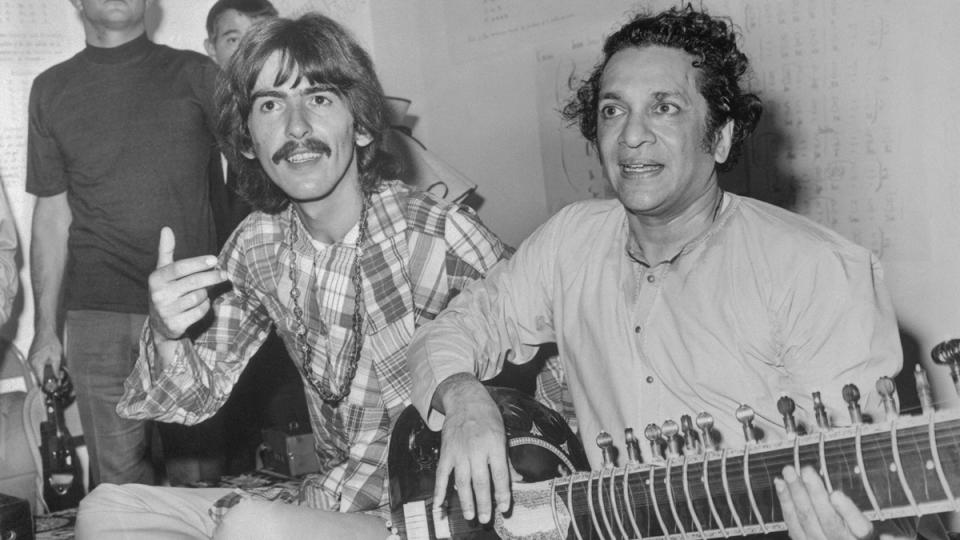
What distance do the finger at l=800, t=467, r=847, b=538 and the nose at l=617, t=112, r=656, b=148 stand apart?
2.56 ft

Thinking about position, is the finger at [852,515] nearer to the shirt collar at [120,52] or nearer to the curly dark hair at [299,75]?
the curly dark hair at [299,75]

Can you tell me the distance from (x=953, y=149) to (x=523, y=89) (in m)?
1.90

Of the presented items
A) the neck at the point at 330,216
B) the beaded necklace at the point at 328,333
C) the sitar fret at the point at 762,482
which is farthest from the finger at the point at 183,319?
the sitar fret at the point at 762,482

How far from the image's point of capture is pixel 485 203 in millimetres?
4473

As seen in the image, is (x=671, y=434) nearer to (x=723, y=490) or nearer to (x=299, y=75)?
(x=723, y=490)

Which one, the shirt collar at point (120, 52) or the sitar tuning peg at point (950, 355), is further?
the shirt collar at point (120, 52)

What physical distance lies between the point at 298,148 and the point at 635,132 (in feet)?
2.99

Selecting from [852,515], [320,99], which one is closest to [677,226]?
[852,515]

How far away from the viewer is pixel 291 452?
402 cm

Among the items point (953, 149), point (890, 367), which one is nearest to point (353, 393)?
point (890, 367)

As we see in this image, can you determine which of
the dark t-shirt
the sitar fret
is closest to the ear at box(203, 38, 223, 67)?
the dark t-shirt

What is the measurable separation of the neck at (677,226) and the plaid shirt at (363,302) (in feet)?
1.66

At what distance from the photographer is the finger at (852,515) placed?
1.34m

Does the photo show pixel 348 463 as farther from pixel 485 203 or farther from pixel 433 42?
pixel 433 42
